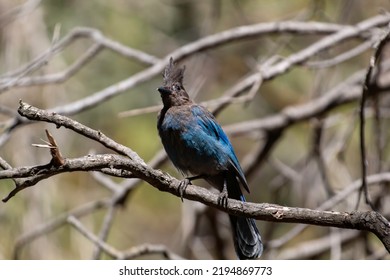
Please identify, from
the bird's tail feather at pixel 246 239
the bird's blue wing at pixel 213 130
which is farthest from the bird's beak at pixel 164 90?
the bird's tail feather at pixel 246 239

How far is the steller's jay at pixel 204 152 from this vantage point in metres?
4.64

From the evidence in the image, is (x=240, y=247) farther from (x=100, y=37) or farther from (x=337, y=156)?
(x=100, y=37)

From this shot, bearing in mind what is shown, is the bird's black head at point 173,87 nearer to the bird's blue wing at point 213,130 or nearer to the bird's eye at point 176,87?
the bird's eye at point 176,87

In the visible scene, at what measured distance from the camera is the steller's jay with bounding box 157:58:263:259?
4.64m

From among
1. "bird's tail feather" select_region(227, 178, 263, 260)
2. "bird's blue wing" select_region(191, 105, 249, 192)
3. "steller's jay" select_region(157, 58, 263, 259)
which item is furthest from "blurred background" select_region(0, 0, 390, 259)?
"bird's tail feather" select_region(227, 178, 263, 260)

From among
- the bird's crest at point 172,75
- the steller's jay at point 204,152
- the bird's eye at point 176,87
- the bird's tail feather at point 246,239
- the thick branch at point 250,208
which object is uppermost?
the bird's crest at point 172,75

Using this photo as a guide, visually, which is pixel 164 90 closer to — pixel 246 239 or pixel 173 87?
pixel 173 87

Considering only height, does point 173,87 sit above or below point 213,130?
above

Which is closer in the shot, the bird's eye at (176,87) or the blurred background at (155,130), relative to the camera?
the bird's eye at (176,87)

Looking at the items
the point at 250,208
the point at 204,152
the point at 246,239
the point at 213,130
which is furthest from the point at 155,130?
the point at 250,208

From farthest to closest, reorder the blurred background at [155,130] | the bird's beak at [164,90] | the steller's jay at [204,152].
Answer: the blurred background at [155,130] → the bird's beak at [164,90] → the steller's jay at [204,152]

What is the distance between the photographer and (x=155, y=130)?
685cm

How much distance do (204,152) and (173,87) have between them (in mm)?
648
